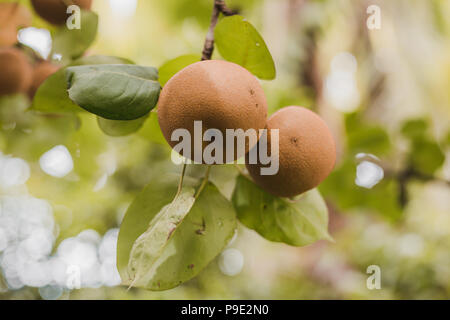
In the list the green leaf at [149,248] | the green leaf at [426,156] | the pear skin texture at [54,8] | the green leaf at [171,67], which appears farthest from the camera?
the green leaf at [426,156]

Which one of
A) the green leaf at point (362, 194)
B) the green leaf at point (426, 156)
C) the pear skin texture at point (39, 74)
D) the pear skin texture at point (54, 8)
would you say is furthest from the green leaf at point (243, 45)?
the green leaf at point (426, 156)

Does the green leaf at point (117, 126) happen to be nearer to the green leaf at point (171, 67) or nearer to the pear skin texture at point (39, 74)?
the green leaf at point (171, 67)

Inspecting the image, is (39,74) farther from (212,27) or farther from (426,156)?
(426,156)

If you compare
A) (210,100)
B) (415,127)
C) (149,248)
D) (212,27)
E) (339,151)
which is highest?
(339,151)

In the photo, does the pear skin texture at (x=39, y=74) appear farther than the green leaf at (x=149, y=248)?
Yes

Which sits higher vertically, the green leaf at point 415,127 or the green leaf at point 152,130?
the green leaf at point 415,127

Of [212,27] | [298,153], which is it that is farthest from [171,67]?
[298,153]

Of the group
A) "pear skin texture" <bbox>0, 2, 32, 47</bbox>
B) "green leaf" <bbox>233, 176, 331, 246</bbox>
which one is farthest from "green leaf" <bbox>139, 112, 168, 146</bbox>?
"pear skin texture" <bbox>0, 2, 32, 47</bbox>

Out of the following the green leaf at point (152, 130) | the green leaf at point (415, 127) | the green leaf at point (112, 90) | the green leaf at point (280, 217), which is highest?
the green leaf at point (415, 127)

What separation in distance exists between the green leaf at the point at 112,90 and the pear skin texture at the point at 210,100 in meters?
0.03

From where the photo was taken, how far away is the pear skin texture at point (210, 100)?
1.11 ft

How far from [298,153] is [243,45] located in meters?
0.13

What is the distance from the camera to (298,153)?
16.0 inches
